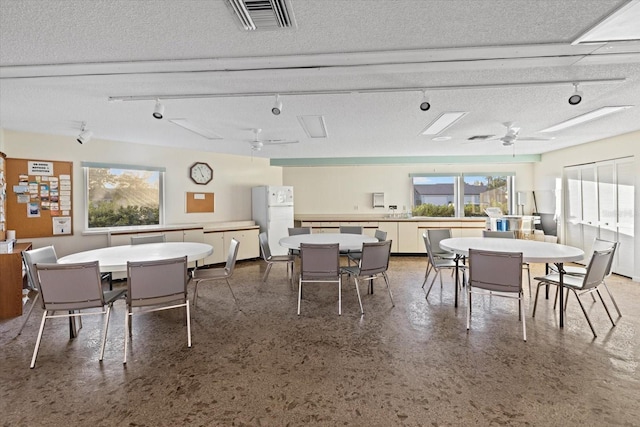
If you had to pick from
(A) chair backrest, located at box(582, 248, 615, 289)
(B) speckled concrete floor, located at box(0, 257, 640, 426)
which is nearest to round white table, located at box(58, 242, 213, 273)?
(B) speckled concrete floor, located at box(0, 257, 640, 426)

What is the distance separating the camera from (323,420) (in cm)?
191

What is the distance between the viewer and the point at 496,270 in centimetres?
312

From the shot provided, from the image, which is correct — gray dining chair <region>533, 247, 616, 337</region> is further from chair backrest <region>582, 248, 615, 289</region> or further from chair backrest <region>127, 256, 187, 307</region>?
chair backrest <region>127, 256, 187, 307</region>

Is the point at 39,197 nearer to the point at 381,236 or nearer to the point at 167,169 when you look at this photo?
the point at 167,169

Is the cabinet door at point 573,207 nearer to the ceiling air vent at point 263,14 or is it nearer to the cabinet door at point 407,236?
the cabinet door at point 407,236

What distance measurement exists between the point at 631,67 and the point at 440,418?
3.45m

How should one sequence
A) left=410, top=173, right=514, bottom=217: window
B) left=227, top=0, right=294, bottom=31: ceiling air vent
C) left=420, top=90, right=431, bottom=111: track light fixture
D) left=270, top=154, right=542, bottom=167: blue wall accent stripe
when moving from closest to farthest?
1. left=227, top=0, right=294, bottom=31: ceiling air vent
2. left=420, top=90, right=431, bottom=111: track light fixture
3. left=270, top=154, right=542, bottom=167: blue wall accent stripe
4. left=410, top=173, right=514, bottom=217: window

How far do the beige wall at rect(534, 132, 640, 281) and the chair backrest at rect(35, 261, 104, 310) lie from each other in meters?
7.66

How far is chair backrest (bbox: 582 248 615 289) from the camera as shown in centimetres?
303

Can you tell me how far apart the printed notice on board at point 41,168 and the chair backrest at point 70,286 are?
349 cm

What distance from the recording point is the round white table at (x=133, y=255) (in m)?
2.95

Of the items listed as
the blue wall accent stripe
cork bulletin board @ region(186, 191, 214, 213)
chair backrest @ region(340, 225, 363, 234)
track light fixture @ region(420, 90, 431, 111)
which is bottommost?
chair backrest @ region(340, 225, 363, 234)

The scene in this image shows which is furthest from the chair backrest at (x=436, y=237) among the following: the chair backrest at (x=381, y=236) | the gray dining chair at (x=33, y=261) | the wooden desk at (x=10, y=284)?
the wooden desk at (x=10, y=284)


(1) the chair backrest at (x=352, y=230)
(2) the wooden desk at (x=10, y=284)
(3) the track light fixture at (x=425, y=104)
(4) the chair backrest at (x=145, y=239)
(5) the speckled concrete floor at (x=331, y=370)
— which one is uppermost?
(3) the track light fixture at (x=425, y=104)
